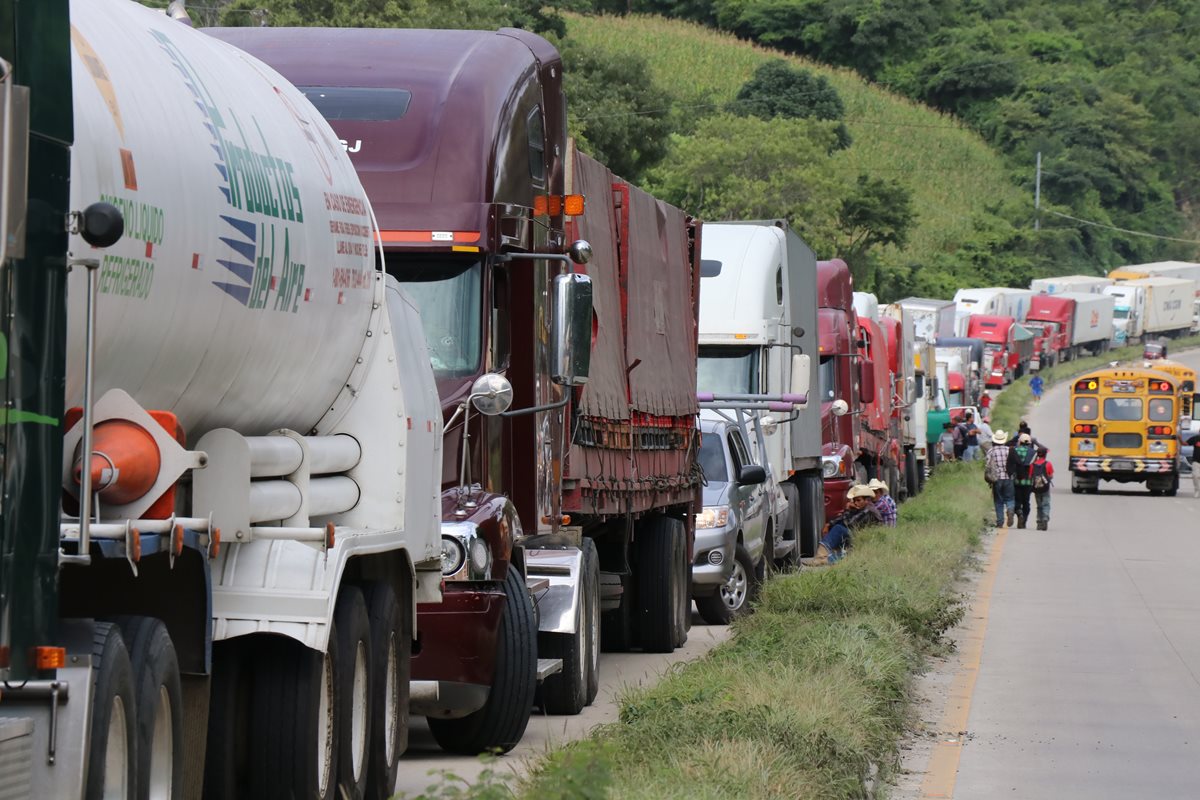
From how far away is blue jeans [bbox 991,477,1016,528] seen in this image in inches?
1359

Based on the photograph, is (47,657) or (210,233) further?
(210,233)

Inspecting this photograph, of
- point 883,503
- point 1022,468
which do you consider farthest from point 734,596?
point 1022,468

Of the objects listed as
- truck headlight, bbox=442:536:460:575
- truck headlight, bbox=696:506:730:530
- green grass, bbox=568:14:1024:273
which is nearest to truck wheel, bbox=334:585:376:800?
truck headlight, bbox=442:536:460:575

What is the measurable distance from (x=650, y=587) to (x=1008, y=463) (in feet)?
62.0

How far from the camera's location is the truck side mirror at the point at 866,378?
31.3 m

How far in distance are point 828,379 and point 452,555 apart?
20.5 meters

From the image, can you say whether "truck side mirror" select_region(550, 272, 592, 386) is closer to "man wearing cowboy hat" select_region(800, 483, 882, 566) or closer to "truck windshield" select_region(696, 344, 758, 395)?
"man wearing cowboy hat" select_region(800, 483, 882, 566)

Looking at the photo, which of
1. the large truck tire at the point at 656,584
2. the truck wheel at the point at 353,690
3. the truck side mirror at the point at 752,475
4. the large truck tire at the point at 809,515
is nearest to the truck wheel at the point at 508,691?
the truck wheel at the point at 353,690

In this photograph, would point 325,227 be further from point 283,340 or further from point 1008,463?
point 1008,463

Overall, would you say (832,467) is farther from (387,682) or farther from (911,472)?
(387,682)

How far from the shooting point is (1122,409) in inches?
1957

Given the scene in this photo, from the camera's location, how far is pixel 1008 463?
112 feet

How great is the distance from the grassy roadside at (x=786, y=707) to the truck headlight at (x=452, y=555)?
1052mm

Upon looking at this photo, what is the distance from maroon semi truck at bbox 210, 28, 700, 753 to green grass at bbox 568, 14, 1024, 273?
352 feet
